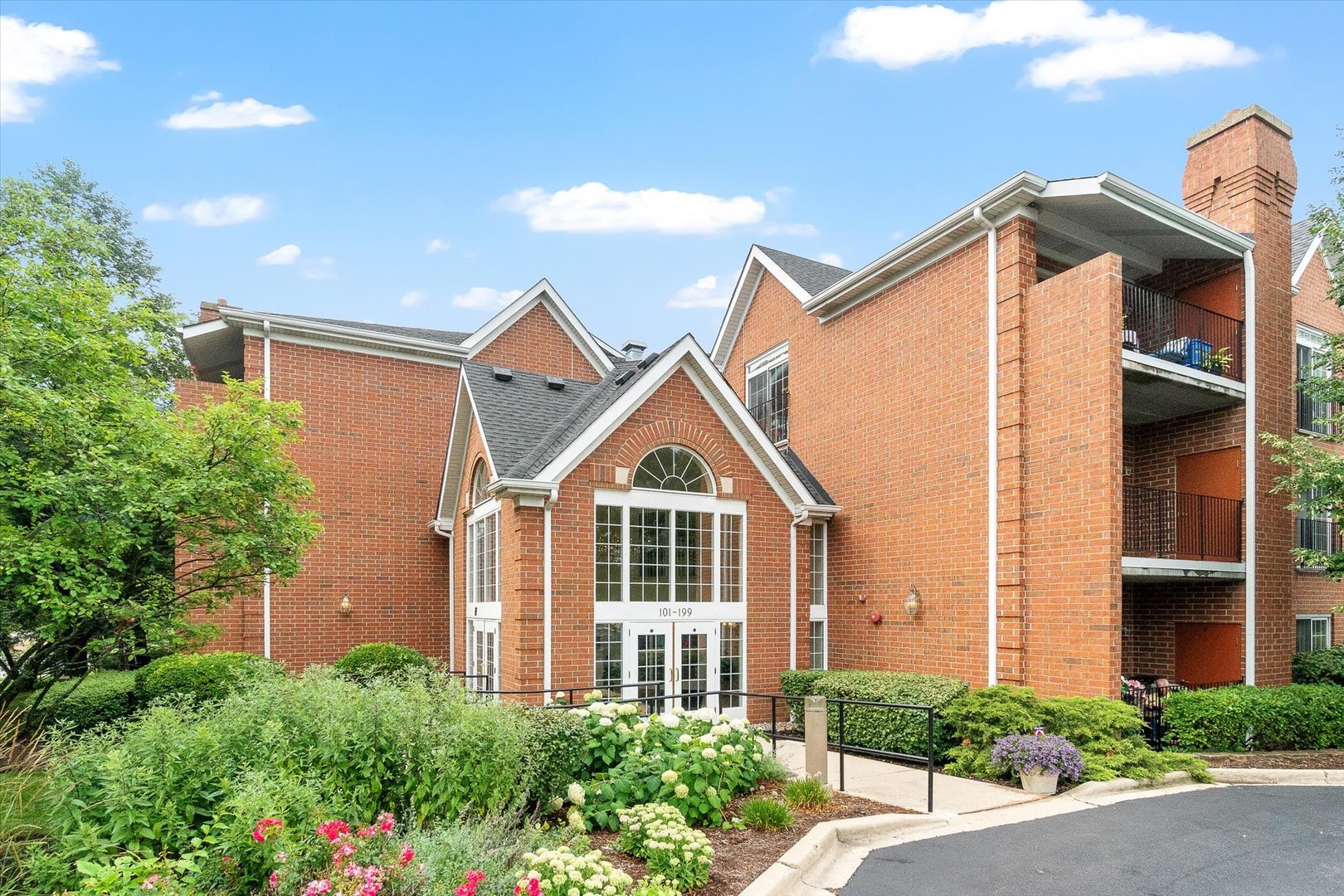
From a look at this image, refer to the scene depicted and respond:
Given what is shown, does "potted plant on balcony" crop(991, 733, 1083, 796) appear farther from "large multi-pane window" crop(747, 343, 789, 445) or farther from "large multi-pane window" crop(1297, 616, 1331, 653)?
"large multi-pane window" crop(1297, 616, 1331, 653)

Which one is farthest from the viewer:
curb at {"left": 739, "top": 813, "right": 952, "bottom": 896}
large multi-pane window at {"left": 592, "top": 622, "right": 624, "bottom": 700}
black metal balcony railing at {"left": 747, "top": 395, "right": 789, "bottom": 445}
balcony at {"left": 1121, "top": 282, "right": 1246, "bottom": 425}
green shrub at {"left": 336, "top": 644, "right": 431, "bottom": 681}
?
black metal balcony railing at {"left": 747, "top": 395, "right": 789, "bottom": 445}

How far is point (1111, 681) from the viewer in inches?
415

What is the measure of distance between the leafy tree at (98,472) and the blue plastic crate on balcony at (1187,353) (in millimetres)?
13821

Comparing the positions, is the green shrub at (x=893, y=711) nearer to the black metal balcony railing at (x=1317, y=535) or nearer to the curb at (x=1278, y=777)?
the curb at (x=1278, y=777)

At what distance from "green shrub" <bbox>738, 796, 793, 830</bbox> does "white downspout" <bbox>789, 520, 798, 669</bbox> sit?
724 centimetres

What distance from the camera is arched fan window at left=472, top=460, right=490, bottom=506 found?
14569 millimetres

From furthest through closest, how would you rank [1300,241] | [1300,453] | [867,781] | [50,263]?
[1300,241] → [1300,453] → [50,263] → [867,781]

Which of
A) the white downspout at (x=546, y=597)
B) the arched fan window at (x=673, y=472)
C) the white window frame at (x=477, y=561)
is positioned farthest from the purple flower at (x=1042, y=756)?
the white window frame at (x=477, y=561)

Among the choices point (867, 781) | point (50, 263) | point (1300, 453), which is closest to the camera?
point (867, 781)

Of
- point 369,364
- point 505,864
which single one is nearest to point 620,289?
point 369,364

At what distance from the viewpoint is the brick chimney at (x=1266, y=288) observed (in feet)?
43.4

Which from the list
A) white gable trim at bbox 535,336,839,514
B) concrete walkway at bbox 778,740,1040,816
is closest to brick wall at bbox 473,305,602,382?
white gable trim at bbox 535,336,839,514

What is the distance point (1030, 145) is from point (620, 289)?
19.6 m

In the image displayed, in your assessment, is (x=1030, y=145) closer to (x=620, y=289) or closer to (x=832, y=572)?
(x=832, y=572)
